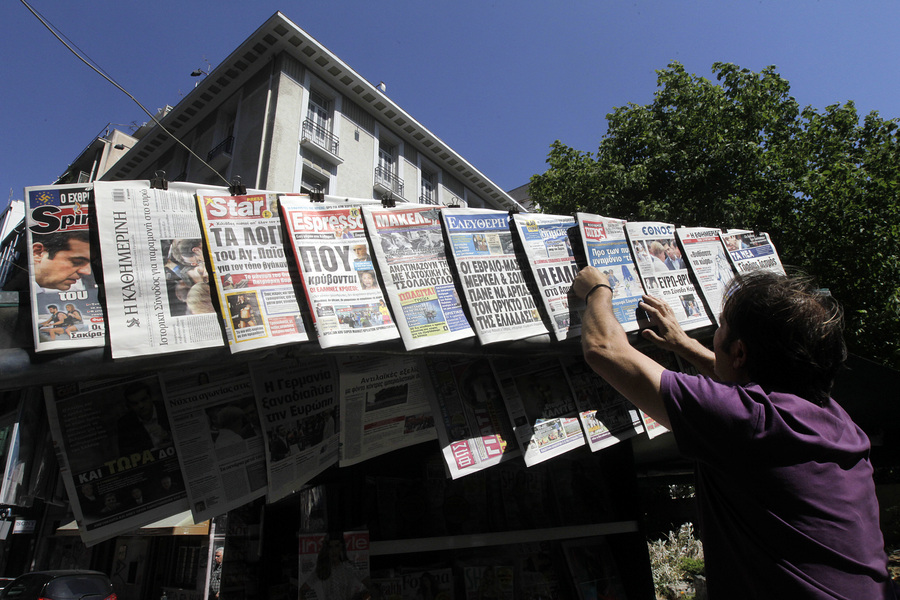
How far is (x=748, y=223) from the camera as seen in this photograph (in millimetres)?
9359

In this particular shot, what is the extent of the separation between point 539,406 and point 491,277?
64cm

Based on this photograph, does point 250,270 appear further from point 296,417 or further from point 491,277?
point 491,277

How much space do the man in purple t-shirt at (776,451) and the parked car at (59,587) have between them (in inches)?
380

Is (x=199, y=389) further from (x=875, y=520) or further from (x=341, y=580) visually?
(x=875, y=520)

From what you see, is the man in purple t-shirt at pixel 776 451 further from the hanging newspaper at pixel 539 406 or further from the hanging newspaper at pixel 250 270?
the hanging newspaper at pixel 250 270

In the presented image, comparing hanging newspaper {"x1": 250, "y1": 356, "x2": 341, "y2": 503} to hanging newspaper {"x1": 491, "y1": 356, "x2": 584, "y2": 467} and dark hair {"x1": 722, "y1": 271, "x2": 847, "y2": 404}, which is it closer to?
hanging newspaper {"x1": 491, "y1": 356, "x2": 584, "y2": 467}

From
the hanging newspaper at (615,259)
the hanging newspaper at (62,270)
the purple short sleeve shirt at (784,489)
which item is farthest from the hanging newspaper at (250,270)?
the hanging newspaper at (615,259)

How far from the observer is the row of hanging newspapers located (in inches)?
53.1

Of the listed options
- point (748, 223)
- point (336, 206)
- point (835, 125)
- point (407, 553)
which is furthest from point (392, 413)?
point (835, 125)

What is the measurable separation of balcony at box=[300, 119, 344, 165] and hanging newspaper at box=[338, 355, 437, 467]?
570 inches

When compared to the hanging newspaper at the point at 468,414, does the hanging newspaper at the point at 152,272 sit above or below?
above

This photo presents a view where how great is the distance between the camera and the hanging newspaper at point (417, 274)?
1.62 m

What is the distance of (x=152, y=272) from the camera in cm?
137

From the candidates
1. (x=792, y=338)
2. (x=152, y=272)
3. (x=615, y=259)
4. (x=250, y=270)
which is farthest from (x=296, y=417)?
(x=792, y=338)
